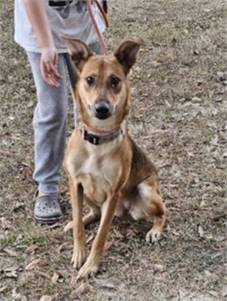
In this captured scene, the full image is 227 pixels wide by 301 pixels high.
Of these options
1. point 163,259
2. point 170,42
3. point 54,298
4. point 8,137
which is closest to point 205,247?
point 163,259

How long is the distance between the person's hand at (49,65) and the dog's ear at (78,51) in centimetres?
10

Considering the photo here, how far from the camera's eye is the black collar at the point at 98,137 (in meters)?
3.78

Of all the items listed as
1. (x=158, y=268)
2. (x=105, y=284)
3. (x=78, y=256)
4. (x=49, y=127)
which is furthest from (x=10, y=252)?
(x=158, y=268)

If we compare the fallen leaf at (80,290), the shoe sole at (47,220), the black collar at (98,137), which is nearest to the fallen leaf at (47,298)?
the fallen leaf at (80,290)

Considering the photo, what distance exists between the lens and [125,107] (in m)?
3.74

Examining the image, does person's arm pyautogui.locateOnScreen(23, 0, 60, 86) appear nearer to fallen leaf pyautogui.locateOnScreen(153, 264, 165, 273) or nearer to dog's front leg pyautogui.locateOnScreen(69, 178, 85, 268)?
dog's front leg pyautogui.locateOnScreen(69, 178, 85, 268)

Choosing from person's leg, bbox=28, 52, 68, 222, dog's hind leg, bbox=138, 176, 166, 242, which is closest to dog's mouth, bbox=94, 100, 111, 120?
person's leg, bbox=28, 52, 68, 222

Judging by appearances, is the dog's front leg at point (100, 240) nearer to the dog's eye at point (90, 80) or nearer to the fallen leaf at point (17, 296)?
the fallen leaf at point (17, 296)

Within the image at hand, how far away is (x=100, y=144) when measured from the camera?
380cm

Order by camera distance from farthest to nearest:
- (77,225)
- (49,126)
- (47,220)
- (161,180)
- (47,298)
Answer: (161,180) → (47,220) → (49,126) → (77,225) → (47,298)

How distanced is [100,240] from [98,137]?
643 mm

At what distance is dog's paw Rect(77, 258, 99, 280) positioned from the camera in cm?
391

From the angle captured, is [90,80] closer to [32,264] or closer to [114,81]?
[114,81]

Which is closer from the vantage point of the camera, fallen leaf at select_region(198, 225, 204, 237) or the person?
the person
